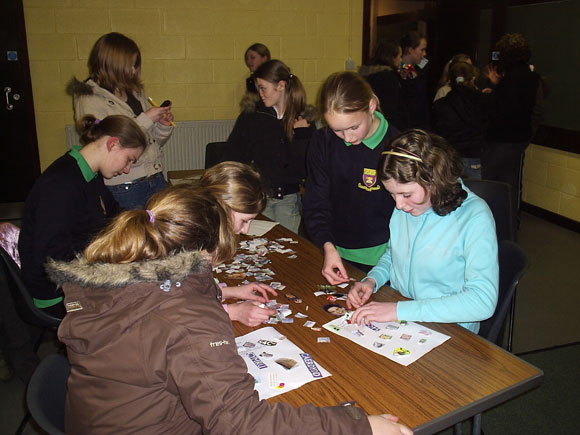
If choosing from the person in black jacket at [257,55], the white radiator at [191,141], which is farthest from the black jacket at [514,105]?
the white radiator at [191,141]

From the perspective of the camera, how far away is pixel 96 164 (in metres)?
2.48

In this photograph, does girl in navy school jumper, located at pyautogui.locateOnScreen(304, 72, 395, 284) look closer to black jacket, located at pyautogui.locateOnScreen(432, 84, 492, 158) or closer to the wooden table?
the wooden table

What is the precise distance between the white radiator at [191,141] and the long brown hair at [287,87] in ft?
9.72

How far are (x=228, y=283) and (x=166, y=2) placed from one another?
4.52 m

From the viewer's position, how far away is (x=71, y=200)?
229cm

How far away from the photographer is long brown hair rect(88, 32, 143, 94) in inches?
119

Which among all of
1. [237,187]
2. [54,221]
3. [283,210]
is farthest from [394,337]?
[283,210]

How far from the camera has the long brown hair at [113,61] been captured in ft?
9.91

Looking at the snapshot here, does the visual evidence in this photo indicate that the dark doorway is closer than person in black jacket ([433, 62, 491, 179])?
No

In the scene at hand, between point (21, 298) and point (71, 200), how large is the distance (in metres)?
0.53

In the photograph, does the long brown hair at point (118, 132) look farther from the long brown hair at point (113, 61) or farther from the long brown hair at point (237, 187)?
the long brown hair at point (237, 187)

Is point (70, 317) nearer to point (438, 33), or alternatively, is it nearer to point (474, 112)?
point (474, 112)

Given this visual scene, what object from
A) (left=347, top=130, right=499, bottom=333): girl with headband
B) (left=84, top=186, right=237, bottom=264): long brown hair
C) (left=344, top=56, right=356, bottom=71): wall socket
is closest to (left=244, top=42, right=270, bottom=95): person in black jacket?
(left=344, top=56, right=356, bottom=71): wall socket

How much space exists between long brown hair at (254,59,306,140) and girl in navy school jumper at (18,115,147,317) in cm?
91
